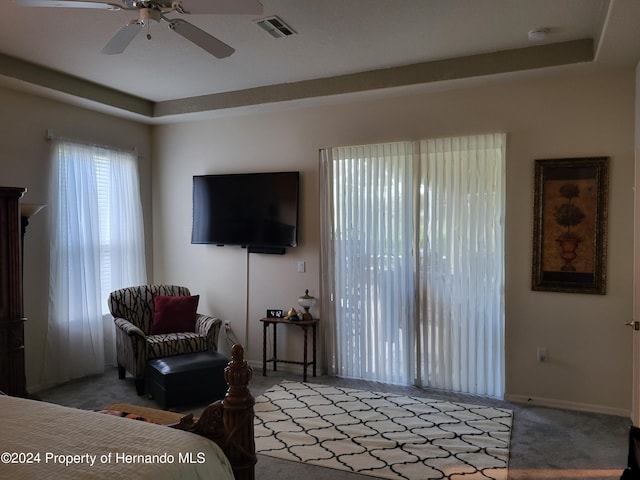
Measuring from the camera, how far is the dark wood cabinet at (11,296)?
3406 mm

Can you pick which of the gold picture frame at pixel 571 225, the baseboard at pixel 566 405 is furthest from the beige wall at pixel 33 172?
the gold picture frame at pixel 571 225

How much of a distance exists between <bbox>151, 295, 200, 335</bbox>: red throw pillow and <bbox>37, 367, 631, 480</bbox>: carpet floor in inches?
24.6

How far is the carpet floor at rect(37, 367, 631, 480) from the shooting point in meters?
2.87

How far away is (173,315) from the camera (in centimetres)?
467

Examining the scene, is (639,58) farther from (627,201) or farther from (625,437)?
(625,437)

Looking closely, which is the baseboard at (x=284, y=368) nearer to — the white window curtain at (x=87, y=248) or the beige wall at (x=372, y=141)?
the beige wall at (x=372, y=141)

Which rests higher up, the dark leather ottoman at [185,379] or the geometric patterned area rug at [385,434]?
the dark leather ottoman at [185,379]

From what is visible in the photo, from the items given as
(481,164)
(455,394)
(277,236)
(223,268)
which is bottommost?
(455,394)

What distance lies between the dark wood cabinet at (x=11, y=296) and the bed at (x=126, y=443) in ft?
5.43

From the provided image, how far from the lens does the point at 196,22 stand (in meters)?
3.20

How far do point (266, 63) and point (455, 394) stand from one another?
3382 millimetres

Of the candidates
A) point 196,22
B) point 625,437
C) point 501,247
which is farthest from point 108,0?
point 625,437

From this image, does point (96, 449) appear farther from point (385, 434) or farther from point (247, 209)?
point (247, 209)

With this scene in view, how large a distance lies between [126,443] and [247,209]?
3588 mm
